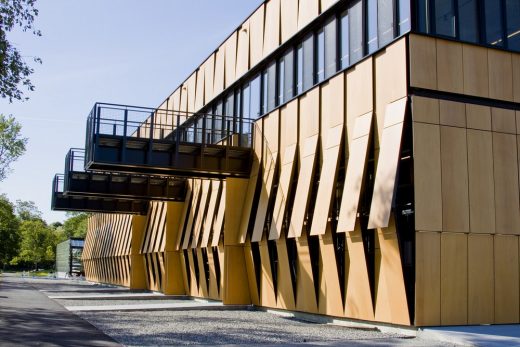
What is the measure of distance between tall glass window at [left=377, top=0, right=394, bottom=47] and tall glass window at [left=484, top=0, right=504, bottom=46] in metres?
2.66

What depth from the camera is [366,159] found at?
16.3m

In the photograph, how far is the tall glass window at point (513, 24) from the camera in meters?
16.9

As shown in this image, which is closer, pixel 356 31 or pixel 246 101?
pixel 356 31

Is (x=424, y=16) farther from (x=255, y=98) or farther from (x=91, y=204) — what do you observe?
(x=91, y=204)

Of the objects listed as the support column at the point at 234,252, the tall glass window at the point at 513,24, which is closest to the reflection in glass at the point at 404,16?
Answer: the tall glass window at the point at 513,24

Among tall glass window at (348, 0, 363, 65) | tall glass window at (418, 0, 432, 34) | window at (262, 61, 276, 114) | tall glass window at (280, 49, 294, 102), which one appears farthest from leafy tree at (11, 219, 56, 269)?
tall glass window at (418, 0, 432, 34)

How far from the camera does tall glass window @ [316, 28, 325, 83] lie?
20.2m

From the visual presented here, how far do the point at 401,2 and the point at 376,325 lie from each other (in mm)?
8556

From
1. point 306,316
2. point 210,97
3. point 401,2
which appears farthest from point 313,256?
point 210,97

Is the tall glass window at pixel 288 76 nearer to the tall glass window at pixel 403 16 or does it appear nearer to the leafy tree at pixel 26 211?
the tall glass window at pixel 403 16

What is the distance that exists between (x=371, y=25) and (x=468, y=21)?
2.67m

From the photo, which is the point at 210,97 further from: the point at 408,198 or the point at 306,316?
the point at 408,198

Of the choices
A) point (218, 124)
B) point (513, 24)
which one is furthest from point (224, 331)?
point (218, 124)

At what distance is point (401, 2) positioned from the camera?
53.2 feet
